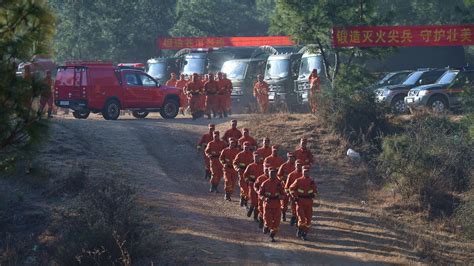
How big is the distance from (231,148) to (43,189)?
4504 millimetres

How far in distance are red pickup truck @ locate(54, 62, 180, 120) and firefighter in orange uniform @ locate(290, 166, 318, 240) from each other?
12222 mm

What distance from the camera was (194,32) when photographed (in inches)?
2031

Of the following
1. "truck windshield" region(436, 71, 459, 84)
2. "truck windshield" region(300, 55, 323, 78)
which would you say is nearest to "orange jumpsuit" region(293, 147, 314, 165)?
"truck windshield" region(436, 71, 459, 84)

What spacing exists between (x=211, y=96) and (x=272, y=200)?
→ 12.7 m

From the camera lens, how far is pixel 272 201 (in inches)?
658

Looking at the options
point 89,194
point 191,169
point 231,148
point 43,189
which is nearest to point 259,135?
point 191,169

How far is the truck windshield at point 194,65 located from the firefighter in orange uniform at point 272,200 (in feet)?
73.0

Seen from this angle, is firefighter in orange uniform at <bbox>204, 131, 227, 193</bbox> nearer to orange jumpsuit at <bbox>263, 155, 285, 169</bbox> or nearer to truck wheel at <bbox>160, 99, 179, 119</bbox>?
orange jumpsuit at <bbox>263, 155, 285, 169</bbox>

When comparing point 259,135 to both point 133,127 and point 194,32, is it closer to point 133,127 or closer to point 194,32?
point 133,127

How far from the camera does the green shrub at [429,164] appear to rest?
22422 mm

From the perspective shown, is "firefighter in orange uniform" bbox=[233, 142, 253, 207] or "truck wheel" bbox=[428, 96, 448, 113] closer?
"firefighter in orange uniform" bbox=[233, 142, 253, 207]

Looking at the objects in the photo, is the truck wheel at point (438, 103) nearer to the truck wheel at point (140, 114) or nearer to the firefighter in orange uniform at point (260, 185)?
the truck wheel at point (140, 114)

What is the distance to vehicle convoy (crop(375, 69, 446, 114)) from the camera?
29891mm

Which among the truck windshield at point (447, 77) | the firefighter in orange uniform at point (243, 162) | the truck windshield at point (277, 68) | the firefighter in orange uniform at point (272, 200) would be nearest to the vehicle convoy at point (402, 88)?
the truck windshield at point (447, 77)
